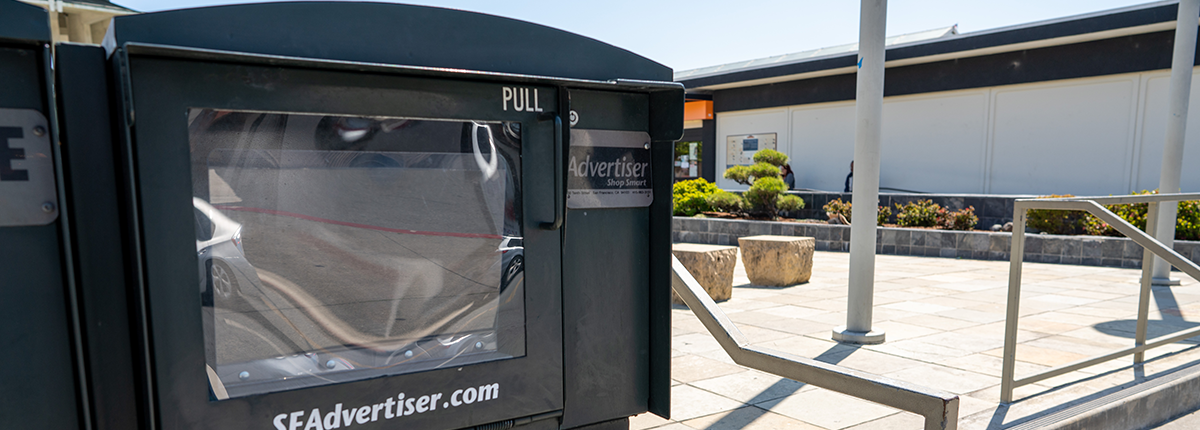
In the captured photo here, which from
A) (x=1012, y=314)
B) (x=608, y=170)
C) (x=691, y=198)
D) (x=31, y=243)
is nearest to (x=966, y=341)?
(x=1012, y=314)

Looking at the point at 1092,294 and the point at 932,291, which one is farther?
the point at 932,291

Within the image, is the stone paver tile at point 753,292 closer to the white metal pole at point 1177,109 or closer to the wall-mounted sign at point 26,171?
the white metal pole at point 1177,109

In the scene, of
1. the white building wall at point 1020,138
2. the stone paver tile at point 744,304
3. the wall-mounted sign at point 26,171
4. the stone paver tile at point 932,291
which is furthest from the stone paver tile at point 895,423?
the white building wall at point 1020,138

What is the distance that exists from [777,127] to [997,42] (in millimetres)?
6831

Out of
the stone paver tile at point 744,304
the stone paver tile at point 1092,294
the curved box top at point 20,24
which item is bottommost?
the stone paver tile at point 744,304

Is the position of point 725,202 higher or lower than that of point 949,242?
higher

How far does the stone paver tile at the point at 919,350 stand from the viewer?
4930 mm

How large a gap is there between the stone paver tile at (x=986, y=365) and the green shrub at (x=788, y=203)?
9912mm

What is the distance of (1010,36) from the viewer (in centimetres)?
1482

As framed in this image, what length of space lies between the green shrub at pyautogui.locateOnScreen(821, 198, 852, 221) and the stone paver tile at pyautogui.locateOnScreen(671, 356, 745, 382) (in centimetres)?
946

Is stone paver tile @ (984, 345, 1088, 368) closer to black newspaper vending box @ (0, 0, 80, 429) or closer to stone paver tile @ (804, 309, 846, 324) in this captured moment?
stone paver tile @ (804, 309, 846, 324)

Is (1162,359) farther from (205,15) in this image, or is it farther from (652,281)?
(205,15)

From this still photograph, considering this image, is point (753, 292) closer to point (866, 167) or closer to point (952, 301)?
point (952, 301)

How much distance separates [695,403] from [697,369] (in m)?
0.71
